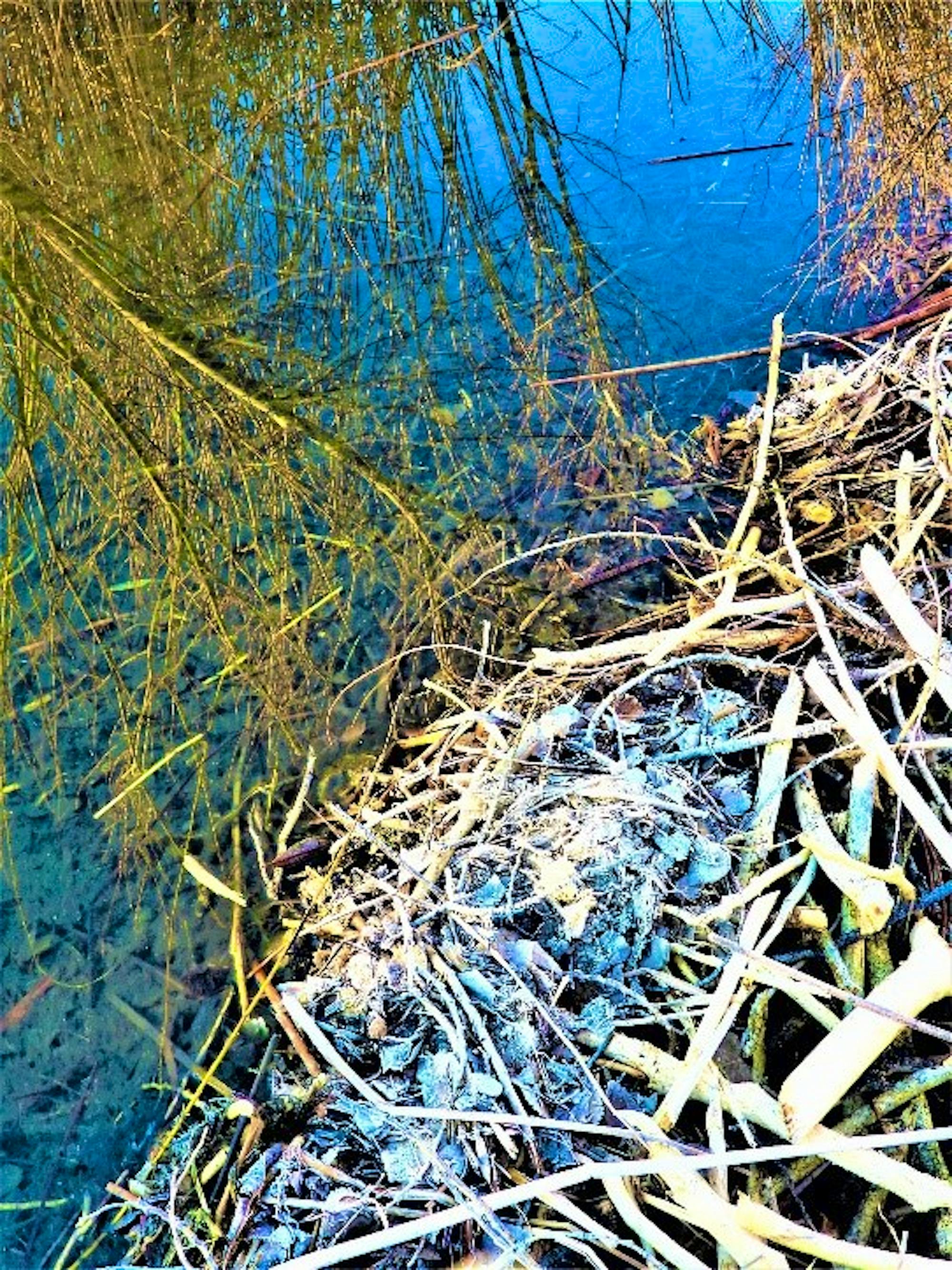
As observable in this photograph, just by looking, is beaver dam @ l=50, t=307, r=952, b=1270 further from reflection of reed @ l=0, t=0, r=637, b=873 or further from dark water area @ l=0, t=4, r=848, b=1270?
reflection of reed @ l=0, t=0, r=637, b=873

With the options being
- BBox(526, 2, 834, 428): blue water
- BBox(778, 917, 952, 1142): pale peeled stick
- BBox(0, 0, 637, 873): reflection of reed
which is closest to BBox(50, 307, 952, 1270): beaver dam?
BBox(778, 917, 952, 1142): pale peeled stick

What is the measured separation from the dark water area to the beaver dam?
11 centimetres

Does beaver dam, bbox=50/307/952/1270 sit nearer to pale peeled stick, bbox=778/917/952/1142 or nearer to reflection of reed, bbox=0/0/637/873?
pale peeled stick, bbox=778/917/952/1142

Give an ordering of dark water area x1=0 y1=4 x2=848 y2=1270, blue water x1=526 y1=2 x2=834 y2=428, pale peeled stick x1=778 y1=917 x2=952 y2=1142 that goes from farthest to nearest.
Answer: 1. blue water x1=526 y1=2 x2=834 y2=428
2. dark water area x1=0 y1=4 x2=848 y2=1270
3. pale peeled stick x1=778 y1=917 x2=952 y2=1142

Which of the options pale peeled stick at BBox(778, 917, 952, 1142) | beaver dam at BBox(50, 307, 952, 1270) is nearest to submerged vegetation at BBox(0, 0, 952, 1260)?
beaver dam at BBox(50, 307, 952, 1270)

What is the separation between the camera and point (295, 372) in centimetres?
268

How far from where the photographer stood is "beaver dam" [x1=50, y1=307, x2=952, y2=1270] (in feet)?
3.91

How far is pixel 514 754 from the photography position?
5.29ft

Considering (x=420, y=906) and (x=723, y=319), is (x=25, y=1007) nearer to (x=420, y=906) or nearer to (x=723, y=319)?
(x=420, y=906)

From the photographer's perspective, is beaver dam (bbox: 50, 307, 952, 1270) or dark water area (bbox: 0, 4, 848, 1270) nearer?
beaver dam (bbox: 50, 307, 952, 1270)

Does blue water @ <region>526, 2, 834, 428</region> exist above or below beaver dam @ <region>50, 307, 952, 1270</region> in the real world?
above

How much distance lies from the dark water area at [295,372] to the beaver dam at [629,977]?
0.11 metres

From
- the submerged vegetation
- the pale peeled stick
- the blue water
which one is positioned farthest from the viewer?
the blue water

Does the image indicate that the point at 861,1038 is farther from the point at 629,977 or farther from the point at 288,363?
the point at 288,363
